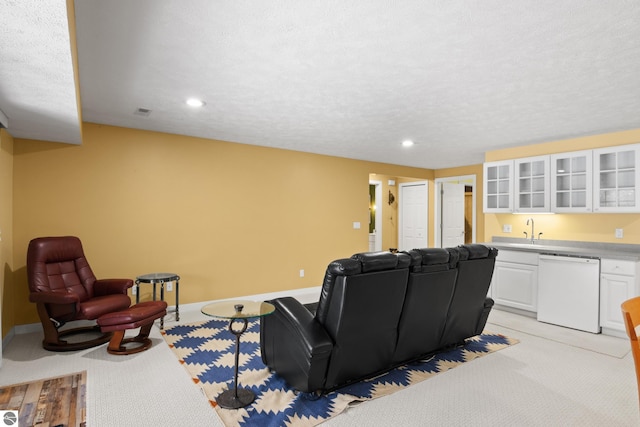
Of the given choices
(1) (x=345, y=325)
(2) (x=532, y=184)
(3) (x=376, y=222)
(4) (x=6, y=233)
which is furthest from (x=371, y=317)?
(3) (x=376, y=222)

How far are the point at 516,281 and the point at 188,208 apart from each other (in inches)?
182

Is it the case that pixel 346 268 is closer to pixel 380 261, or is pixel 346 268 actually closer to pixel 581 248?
pixel 380 261

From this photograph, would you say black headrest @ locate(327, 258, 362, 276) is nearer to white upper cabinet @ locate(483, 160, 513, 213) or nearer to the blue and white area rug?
the blue and white area rug

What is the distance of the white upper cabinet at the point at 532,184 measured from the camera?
4.97 meters

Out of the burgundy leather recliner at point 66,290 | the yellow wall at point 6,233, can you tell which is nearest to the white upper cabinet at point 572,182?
the burgundy leather recliner at point 66,290

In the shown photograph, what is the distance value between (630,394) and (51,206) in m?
5.79

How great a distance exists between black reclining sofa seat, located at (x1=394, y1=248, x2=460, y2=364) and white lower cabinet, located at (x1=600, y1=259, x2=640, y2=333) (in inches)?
91.0

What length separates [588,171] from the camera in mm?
4539

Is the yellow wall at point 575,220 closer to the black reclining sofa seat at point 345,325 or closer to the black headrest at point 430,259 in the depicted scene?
the black headrest at point 430,259

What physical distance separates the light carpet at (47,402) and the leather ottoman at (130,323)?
44 cm

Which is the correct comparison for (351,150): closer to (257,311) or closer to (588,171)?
(588,171)

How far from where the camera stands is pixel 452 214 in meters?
7.87

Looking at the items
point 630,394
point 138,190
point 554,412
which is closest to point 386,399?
point 554,412

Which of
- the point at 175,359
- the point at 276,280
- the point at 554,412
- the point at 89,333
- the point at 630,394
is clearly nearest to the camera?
the point at 554,412
